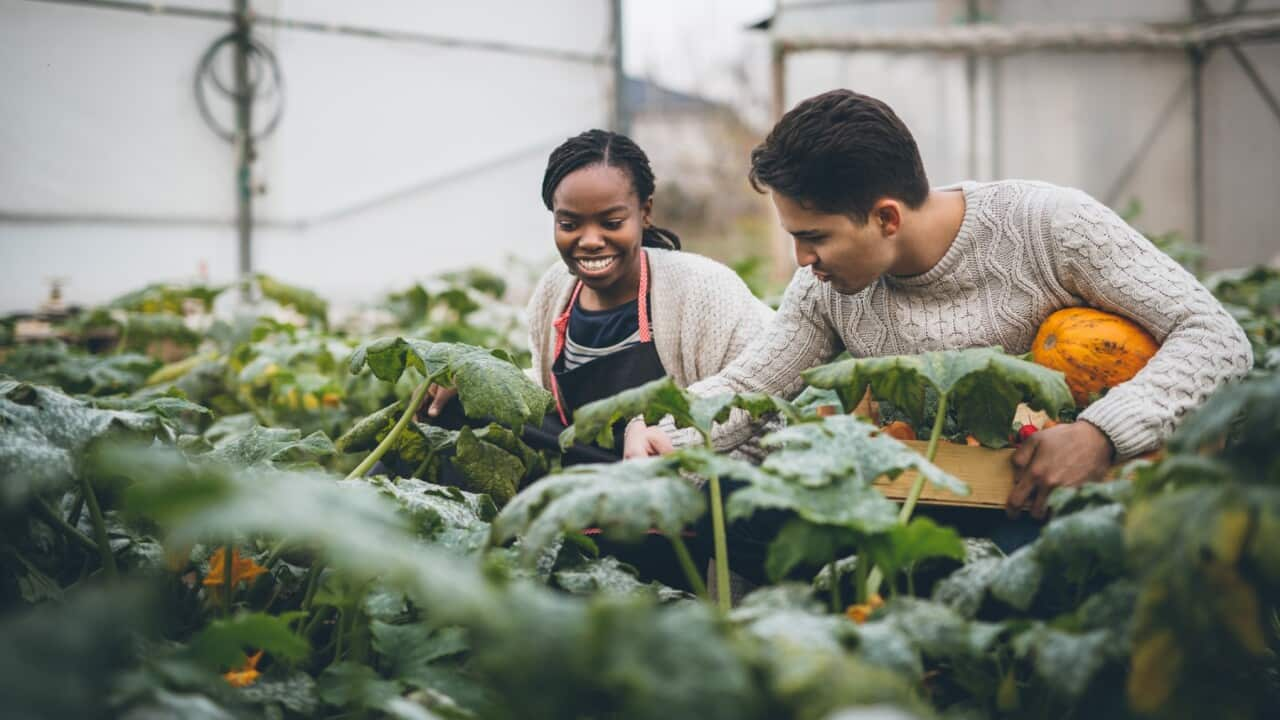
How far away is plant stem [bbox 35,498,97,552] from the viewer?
5.46ft

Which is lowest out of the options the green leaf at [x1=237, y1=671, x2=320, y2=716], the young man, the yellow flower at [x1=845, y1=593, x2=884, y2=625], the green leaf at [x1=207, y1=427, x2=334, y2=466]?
the green leaf at [x1=237, y1=671, x2=320, y2=716]

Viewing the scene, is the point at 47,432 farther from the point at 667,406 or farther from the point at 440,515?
the point at 667,406

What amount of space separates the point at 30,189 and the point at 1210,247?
966cm

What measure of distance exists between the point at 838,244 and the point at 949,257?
0.25 metres

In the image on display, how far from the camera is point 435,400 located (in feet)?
8.69

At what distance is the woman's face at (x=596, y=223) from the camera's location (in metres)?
2.76

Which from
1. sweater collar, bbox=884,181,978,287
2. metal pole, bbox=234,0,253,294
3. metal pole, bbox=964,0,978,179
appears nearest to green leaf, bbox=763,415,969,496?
sweater collar, bbox=884,181,978,287

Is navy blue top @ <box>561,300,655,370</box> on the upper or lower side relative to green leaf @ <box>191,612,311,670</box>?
upper

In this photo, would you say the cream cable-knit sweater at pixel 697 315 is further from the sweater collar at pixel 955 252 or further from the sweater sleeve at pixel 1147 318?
the sweater sleeve at pixel 1147 318

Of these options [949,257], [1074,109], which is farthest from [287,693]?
[1074,109]

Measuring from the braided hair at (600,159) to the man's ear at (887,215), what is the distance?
0.89 m

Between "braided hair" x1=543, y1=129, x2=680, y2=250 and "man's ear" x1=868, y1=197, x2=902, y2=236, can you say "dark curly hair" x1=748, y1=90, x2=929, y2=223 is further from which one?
"braided hair" x1=543, y1=129, x2=680, y2=250

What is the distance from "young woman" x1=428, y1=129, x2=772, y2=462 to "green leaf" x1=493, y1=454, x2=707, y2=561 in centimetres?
122

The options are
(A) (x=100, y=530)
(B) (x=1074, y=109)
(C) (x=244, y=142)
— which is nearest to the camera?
(A) (x=100, y=530)
